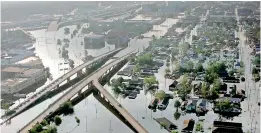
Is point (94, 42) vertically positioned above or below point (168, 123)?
above

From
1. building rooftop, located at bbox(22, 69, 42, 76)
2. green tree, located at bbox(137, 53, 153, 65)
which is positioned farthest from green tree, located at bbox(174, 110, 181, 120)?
building rooftop, located at bbox(22, 69, 42, 76)

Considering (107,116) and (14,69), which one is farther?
A: (14,69)

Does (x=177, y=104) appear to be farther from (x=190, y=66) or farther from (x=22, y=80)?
(x=22, y=80)

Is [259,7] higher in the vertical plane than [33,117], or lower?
higher

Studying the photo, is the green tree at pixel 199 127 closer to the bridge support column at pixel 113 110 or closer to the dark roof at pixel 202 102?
the dark roof at pixel 202 102

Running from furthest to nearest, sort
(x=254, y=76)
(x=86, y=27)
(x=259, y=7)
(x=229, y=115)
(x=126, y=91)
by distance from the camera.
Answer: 1. (x=259, y=7)
2. (x=86, y=27)
3. (x=254, y=76)
4. (x=126, y=91)
5. (x=229, y=115)

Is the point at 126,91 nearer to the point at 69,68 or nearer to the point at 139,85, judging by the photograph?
the point at 139,85

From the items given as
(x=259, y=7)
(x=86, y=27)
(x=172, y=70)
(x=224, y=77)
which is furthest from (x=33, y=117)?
(x=259, y=7)

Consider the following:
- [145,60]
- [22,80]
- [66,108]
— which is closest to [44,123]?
[66,108]
